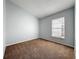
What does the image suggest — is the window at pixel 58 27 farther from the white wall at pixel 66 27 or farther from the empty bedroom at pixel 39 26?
the white wall at pixel 66 27

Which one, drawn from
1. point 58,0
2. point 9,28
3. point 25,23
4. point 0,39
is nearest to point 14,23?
point 9,28

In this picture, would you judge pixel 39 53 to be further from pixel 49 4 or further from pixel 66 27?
pixel 49 4

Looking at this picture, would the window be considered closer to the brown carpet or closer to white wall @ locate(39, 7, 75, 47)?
white wall @ locate(39, 7, 75, 47)

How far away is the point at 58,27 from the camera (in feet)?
16.4

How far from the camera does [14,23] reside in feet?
15.5

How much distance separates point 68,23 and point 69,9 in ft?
2.75

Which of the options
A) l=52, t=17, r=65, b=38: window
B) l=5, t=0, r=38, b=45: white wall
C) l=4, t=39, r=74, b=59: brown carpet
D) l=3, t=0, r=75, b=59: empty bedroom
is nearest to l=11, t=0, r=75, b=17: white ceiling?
l=3, t=0, r=75, b=59: empty bedroom

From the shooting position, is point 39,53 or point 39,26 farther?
point 39,26

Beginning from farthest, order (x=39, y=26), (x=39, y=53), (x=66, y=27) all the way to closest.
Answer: (x=39, y=26), (x=66, y=27), (x=39, y=53)

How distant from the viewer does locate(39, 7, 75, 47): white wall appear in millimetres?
3867

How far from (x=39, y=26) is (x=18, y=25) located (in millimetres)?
2477

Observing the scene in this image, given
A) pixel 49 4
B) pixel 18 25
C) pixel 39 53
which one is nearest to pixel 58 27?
pixel 49 4

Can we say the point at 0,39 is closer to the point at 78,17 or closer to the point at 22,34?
the point at 78,17

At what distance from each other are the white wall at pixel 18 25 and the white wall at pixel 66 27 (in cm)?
91
